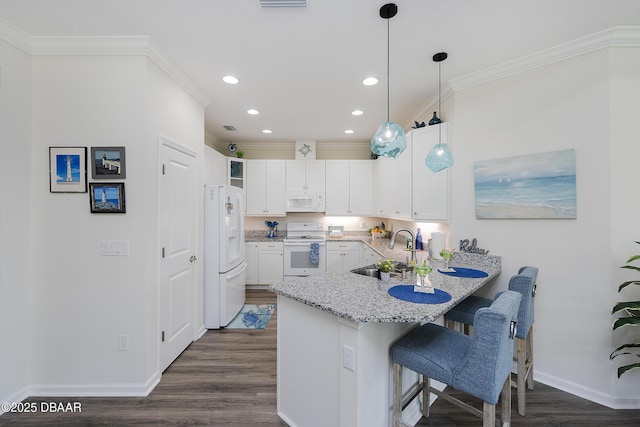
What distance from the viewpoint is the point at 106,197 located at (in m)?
2.01

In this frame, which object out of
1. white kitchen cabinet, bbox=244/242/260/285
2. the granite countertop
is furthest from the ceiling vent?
white kitchen cabinet, bbox=244/242/260/285

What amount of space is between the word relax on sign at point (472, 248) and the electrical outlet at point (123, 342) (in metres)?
3.09

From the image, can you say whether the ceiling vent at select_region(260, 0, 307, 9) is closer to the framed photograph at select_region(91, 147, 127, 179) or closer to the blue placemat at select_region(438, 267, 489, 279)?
the framed photograph at select_region(91, 147, 127, 179)

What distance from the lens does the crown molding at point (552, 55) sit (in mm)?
1845

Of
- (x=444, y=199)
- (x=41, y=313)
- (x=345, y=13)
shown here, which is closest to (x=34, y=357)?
(x=41, y=313)

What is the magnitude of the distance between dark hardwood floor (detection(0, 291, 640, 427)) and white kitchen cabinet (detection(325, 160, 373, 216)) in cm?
314

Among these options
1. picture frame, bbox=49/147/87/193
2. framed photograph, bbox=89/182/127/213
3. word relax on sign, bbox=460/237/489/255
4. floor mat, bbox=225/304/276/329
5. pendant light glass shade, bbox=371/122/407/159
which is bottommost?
floor mat, bbox=225/304/276/329

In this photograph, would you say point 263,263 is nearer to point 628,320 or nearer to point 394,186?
point 394,186

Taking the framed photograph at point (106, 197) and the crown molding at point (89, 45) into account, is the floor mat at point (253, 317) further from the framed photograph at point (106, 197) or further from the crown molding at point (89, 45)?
the crown molding at point (89, 45)

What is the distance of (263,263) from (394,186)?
2626 millimetres

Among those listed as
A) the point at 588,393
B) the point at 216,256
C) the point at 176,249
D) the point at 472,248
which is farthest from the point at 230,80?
the point at 588,393

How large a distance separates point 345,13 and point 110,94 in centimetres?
191

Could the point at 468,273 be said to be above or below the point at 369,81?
below

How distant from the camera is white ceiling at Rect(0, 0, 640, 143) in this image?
166cm
